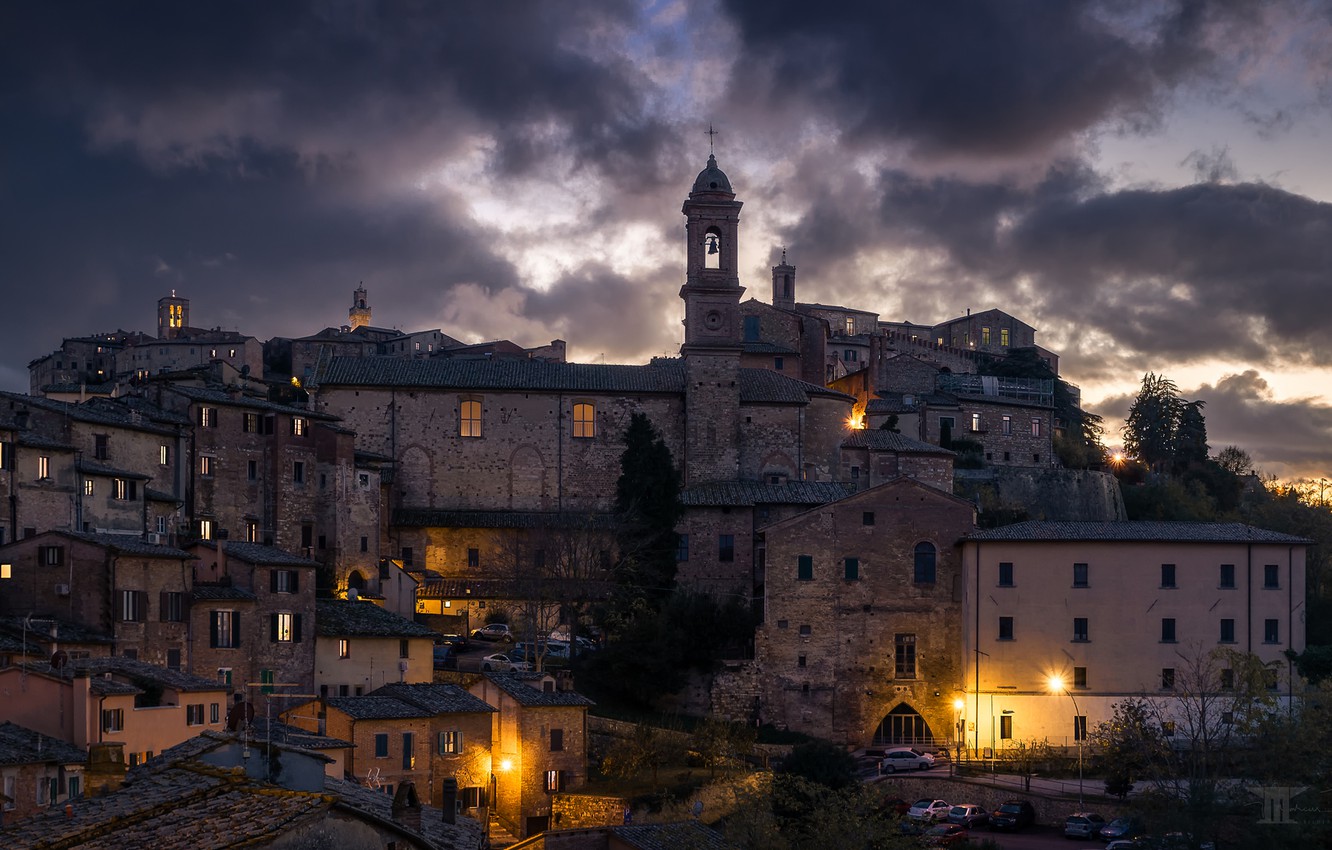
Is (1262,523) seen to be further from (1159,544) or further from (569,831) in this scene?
(569,831)

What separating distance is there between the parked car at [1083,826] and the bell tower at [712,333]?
2547cm

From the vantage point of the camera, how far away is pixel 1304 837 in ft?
120

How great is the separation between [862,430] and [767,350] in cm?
940

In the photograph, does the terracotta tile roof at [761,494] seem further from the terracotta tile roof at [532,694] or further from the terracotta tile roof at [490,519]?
Answer: the terracotta tile roof at [532,694]

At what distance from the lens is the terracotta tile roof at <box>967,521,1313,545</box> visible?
5225 cm

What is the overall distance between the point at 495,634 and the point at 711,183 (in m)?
21.6

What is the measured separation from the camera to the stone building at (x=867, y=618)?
178 feet

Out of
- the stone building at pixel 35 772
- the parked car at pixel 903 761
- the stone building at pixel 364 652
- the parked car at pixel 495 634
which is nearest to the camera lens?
the stone building at pixel 35 772

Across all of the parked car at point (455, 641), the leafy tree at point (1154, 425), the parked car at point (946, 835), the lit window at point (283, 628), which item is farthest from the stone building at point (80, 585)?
the leafy tree at point (1154, 425)

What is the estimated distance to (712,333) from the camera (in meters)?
66.9

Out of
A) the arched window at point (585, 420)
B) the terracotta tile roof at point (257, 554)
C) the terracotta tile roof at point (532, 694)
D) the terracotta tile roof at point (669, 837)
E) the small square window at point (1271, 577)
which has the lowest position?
the terracotta tile roof at point (669, 837)

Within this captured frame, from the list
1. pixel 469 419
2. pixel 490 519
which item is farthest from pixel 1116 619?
pixel 469 419

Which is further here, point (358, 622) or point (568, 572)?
point (568, 572)

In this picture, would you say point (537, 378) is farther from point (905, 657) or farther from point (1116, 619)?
point (1116, 619)
